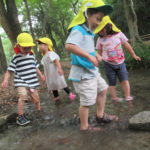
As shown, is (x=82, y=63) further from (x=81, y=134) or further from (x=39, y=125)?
(x=39, y=125)

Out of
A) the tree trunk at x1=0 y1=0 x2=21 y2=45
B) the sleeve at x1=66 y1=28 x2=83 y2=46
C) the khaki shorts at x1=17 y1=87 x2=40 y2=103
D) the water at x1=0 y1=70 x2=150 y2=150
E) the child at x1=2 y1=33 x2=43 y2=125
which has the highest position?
the tree trunk at x1=0 y1=0 x2=21 y2=45

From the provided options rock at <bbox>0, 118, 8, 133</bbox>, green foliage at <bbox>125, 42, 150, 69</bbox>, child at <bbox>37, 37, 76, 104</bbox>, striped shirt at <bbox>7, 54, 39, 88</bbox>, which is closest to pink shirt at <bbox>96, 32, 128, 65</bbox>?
child at <bbox>37, 37, 76, 104</bbox>

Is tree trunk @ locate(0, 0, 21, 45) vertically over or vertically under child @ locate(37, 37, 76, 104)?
over

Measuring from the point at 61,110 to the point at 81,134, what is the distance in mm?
1298

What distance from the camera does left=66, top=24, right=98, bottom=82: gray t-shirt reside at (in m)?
2.71

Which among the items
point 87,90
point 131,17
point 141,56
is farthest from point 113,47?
point 131,17

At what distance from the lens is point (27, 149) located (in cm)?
273

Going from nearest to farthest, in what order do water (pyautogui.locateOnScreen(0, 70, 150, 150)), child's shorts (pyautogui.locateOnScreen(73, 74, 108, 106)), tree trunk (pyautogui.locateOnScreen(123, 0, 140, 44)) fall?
water (pyautogui.locateOnScreen(0, 70, 150, 150)), child's shorts (pyautogui.locateOnScreen(73, 74, 108, 106)), tree trunk (pyautogui.locateOnScreen(123, 0, 140, 44))

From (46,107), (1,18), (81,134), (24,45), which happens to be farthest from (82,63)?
(1,18)

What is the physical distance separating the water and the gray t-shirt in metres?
0.79

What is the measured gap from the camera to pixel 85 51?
282cm

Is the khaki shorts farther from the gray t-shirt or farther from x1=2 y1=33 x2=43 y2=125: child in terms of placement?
the gray t-shirt

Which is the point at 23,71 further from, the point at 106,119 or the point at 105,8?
the point at 105,8

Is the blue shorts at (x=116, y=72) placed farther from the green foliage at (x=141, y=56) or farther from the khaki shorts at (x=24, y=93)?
the green foliage at (x=141, y=56)
